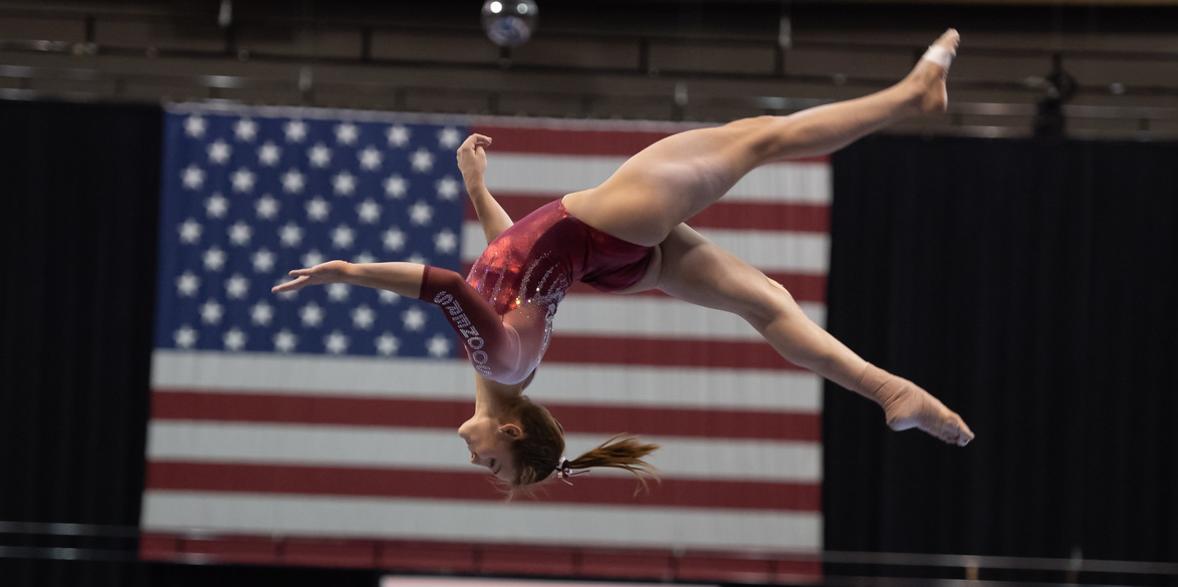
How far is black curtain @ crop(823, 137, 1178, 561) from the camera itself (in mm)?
5910

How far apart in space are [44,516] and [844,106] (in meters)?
4.52

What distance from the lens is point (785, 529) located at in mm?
5863

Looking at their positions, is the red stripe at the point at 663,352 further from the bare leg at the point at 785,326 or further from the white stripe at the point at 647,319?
the bare leg at the point at 785,326

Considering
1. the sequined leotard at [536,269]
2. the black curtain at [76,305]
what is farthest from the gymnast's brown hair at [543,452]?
the black curtain at [76,305]

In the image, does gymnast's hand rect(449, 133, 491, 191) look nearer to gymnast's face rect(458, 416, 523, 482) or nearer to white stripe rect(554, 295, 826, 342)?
gymnast's face rect(458, 416, 523, 482)

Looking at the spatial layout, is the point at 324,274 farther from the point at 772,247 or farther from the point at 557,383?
the point at 772,247

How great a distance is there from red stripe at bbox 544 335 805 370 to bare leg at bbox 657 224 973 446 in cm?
278

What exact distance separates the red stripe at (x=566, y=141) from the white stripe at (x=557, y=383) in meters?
1.02

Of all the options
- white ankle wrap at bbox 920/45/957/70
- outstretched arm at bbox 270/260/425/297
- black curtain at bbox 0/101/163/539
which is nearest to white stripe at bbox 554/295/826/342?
black curtain at bbox 0/101/163/539

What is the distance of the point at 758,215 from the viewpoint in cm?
595

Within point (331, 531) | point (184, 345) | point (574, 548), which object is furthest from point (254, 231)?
point (574, 548)

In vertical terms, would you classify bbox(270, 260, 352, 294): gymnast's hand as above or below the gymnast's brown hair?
above

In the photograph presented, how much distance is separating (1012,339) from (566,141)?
233 cm

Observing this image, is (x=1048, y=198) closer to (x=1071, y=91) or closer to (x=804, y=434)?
(x=1071, y=91)
